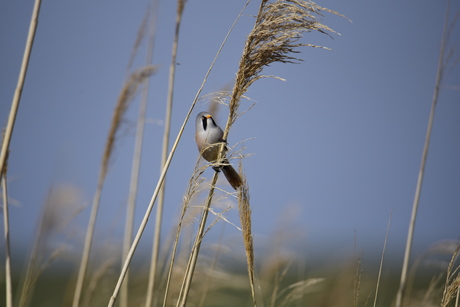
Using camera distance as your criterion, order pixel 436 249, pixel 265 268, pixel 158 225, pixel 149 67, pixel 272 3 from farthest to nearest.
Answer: pixel 265 268 → pixel 149 67 → pixel 158 225 → pixel 436 249 → pixel 272 3

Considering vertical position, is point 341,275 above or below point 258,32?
below

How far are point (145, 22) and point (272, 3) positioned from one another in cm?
132

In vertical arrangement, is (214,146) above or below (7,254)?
above

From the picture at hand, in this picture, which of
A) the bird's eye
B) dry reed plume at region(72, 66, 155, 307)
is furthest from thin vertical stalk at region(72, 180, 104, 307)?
the bird's eye

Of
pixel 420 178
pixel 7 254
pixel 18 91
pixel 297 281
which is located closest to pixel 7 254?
pixel 7 254

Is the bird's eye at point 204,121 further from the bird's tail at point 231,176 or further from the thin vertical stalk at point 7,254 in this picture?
the thin vertical stalk at point 7,254

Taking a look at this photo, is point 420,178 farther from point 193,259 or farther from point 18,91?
point 18,91

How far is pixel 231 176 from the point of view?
2.35 meters

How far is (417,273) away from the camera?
2.78 meters

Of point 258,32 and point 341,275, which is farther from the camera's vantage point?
point 341,275

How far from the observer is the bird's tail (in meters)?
2.34

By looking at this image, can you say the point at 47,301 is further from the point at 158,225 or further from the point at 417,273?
the point at 417,273

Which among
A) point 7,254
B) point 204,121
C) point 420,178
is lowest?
point 7,254

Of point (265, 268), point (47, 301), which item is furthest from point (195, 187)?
point (47, 301)
